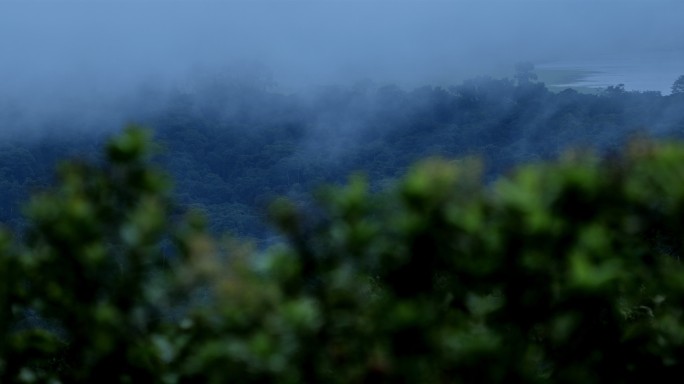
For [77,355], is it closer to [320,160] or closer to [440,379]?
[440,379]

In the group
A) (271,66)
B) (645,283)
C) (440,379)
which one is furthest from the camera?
Result: (271,66)

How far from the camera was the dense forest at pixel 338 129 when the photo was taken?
54.2 meters

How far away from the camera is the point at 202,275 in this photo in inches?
79.0

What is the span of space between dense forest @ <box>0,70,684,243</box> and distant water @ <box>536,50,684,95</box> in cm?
468

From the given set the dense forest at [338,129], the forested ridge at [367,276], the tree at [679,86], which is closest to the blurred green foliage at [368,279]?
the forested ridge at [367,276]

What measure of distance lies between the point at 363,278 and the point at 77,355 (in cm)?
64

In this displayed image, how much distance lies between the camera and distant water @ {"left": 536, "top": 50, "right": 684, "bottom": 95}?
72.3 meters

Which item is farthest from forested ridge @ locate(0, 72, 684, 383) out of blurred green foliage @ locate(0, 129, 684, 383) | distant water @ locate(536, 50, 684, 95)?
distant water @ locate(536, 50, 684, 95)

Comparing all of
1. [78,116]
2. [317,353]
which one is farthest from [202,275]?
[78,116]

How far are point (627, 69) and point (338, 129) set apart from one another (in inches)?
952

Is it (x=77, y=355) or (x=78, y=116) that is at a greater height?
(x=77, y=355)

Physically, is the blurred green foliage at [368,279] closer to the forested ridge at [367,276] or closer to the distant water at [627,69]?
the forested ridge at [367,276]

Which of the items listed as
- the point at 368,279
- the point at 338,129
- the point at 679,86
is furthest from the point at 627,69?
the point at 368,279

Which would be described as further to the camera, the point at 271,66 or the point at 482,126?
the point at 271,66
